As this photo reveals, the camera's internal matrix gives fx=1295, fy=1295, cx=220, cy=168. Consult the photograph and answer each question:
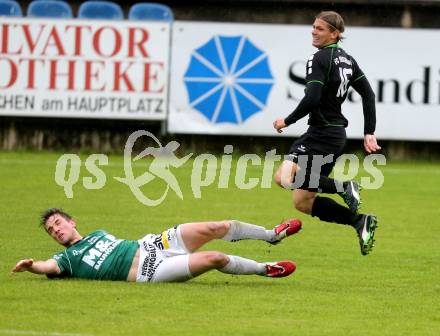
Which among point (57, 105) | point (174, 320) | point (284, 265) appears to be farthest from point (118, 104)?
point (174, 320)

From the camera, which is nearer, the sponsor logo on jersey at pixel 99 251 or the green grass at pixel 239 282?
the green grass at pixel 239 282

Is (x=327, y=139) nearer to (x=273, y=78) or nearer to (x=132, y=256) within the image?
(x=132, y=256)

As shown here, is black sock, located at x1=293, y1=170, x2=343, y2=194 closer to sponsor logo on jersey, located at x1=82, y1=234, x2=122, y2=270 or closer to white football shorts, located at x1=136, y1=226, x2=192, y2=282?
white football shorts, located at x1=136, y1=226, x2=192, y2=282

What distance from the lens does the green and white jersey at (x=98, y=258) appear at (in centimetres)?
999

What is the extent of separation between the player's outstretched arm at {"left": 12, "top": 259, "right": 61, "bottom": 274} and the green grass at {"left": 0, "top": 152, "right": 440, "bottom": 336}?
13 centimetres

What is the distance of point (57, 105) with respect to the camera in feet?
70.6

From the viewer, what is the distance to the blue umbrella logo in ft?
70.5

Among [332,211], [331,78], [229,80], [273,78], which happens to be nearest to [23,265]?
[332,211]

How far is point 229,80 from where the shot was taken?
70.5 feet

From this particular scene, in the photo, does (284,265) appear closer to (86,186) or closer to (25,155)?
(86,186)

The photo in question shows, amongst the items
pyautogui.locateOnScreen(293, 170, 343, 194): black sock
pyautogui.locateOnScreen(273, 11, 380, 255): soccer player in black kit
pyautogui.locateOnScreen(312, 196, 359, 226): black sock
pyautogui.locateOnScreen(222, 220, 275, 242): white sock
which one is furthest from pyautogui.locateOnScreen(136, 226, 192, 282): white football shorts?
pyautogui.locateOnScreen(312, 196, 359, 226): black sock

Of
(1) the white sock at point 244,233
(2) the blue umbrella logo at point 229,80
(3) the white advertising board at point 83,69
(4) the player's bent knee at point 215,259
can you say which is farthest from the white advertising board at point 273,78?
(4) the player's bent knee at point 215,259

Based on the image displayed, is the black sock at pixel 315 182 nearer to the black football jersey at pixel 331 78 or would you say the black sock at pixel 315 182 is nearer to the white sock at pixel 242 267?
the black football jersey at pixel 331 78

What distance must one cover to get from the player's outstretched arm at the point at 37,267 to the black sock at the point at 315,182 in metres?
2.30
